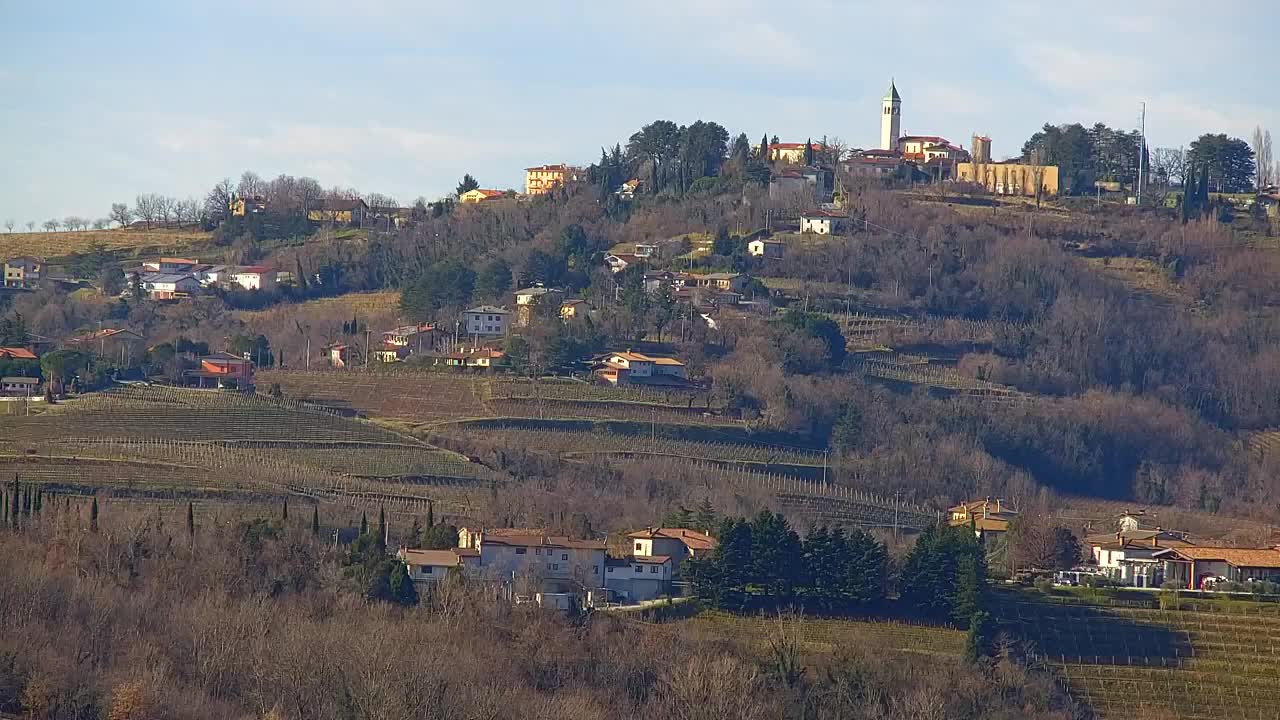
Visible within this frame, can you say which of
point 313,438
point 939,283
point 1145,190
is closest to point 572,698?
point 313,438

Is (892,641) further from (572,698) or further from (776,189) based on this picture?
(776,189)

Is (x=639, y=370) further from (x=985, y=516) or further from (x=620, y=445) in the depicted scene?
(x=985, y=516)

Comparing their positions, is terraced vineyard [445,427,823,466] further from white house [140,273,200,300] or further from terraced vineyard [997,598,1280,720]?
white house [140,273,200,300]

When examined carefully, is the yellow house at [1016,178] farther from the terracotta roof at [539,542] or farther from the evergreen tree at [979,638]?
the evergreen tree at [979,638]

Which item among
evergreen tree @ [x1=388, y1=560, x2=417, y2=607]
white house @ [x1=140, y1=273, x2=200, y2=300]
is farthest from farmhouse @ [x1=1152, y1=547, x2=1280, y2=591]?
white house @ [x1=140, y1=273, x2=200, y2=300]

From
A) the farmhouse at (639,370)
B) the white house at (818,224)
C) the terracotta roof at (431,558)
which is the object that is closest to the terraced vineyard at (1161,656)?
the terracotta roof at (431,558)

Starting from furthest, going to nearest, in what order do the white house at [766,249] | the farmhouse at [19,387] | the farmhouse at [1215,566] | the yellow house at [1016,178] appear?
the yellow house at [1016,178] → the white house at [766,249] → the farmhouse at [19,387] → the farmhouse at [1215,566]
